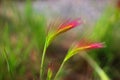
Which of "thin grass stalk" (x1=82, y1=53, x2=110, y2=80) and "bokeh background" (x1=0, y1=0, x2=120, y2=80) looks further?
"bokeh background" (x1=0, y1=0, x2=120, y2=80)

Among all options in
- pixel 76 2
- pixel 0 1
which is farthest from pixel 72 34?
pixel 0 1

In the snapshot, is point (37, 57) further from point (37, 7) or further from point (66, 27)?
point (37, 7)

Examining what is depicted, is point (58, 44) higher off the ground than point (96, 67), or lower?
lower

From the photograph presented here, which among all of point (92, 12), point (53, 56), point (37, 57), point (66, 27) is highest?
point (66, 27)

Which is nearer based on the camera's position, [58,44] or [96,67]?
[96,67]

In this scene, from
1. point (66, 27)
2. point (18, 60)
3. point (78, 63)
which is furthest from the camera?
point (78, 63)

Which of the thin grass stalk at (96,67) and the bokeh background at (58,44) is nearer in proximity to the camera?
the thin grass stalk at (96,67)

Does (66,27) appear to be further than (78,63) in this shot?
No

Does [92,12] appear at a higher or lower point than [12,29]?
lower

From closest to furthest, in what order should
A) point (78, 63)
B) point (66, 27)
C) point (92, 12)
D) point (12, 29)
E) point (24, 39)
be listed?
point (66, 27) → point (78, 63) → point (24, 39) → point (12, 29) → point (92, 12)

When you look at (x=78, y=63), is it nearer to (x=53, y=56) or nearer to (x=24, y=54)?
(x=53, y=56)
